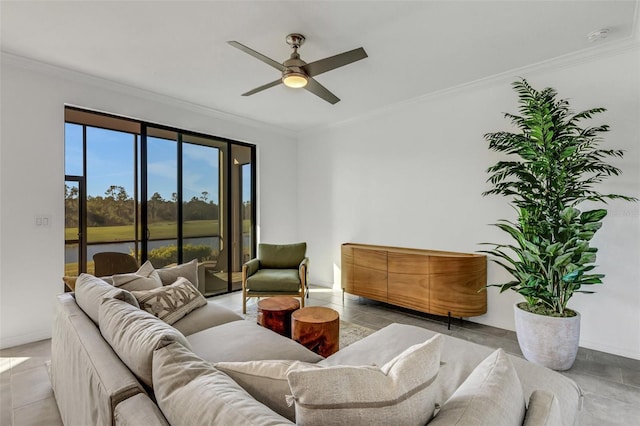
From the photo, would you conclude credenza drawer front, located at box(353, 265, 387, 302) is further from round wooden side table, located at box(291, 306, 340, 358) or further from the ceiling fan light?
the ceiling fan light

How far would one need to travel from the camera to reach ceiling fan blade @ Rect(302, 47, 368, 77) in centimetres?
231

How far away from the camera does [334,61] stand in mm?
2445

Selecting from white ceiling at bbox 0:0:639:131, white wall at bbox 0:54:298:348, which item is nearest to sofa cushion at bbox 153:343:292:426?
white ceiling at bbox 0:0:639:131

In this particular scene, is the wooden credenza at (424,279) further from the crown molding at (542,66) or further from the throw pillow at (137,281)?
the throw pillow at (137,281)

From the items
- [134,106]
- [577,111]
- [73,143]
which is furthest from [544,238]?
[73,143]

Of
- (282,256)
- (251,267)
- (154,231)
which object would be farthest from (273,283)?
(154,231)

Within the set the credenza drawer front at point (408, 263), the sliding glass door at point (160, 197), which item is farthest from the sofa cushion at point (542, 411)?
the sliding glass door at point (160, 197)

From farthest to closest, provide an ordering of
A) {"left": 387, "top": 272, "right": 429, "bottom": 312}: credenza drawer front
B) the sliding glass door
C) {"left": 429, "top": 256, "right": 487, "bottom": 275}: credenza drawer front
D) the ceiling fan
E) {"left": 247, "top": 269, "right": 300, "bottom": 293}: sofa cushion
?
the sliding glass door, {"left": 247, "top": 269, "right": 300, "bottom": 293}: sofa cushion, {"left": 387, "top": 272, "right": 429, "bottom": 312}: credenza drawer front, {"left": 429, "top": 256, "right": 487, "bottom": 275}: credenza drawer front, the ceiling fan

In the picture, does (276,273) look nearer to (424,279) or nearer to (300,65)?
(424,279)

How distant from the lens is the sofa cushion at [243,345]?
177cm

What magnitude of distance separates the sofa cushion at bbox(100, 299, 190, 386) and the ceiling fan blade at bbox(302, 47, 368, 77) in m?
2.11

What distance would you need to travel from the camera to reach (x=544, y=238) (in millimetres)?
2664

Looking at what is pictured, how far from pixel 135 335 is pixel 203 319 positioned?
1.15 metres

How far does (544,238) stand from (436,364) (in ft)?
7.73
